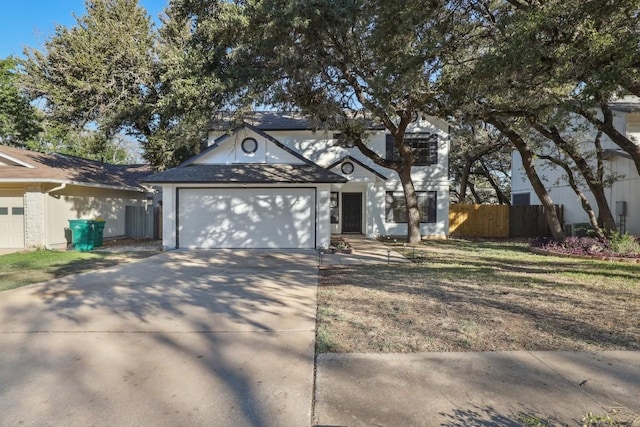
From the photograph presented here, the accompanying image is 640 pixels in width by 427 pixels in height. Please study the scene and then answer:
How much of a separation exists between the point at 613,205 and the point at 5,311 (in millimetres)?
20097

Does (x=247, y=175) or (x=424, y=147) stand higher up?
(x=424, y=147)

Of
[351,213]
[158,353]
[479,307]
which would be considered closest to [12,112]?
[351,213]

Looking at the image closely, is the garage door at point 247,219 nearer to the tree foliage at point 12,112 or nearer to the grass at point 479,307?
the grass at point 479,307

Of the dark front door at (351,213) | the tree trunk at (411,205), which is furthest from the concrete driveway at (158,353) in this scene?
the dark front door at (351,213)

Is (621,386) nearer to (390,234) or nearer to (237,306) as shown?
(237,306)

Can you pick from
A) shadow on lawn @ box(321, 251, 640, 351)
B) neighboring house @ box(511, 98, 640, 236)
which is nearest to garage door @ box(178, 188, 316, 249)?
shadow on lawn @ box(321, 251, 640, 351)

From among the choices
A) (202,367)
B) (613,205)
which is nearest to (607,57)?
(202,367)

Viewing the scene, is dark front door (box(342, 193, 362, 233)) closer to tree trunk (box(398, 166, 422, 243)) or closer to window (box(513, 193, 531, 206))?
tree trunk (box(398, 166, 422, 243))

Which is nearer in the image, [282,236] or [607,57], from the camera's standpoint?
[607,57]

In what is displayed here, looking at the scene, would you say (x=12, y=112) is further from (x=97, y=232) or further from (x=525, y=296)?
(x=525, y=296)

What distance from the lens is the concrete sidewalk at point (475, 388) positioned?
314 centimetres

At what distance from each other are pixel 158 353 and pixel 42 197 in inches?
520

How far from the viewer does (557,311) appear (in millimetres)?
6133

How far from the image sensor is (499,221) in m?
20.8
